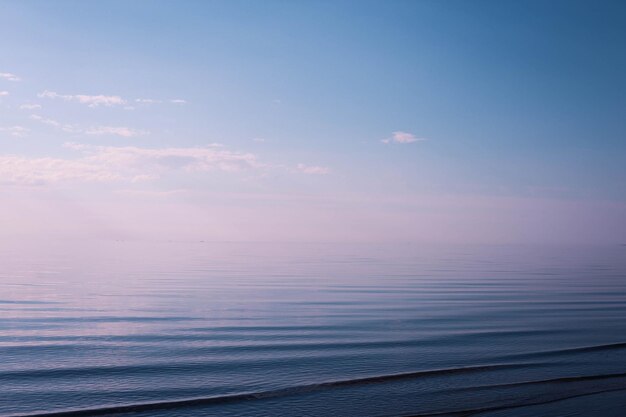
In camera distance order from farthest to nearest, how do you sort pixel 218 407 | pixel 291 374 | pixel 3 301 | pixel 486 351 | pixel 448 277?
pixel 448 277 → pixel 3 301 → pixel 486 351 → pixel 291 374 → pixel 218 407

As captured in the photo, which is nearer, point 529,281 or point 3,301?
point 3,301

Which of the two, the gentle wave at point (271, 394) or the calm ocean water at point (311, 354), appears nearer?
the gentle wave at point (271, 394)

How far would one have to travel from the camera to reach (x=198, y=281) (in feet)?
128

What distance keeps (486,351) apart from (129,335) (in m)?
10.7

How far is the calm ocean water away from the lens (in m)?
10.5

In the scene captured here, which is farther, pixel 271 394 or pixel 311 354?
pixel 311 354

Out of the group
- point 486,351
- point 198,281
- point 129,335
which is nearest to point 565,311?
point 486,351

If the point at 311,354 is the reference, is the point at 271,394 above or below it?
below

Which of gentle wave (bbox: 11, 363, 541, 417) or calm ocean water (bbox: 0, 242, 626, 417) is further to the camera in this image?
calm ocean water (bbox: 0, 242, 626, 417)

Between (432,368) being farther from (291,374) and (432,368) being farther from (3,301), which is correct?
(3,301)

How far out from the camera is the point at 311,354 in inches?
585

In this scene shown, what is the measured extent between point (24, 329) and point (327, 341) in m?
9.92

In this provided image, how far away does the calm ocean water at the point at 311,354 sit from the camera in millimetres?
10547

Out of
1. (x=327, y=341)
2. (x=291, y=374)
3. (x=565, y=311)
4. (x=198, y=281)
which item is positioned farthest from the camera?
(x=198, y=281)
